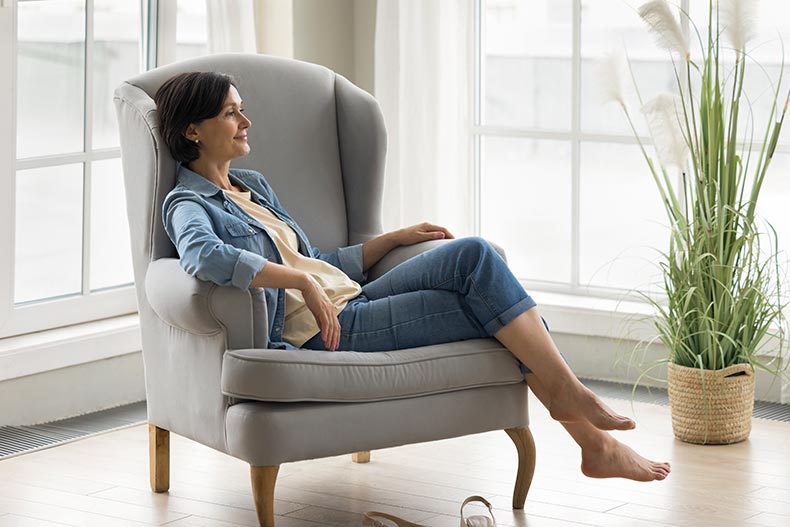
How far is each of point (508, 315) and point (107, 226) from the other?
176 centimetres

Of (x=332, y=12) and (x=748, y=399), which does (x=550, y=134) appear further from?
(x=748, y=399)

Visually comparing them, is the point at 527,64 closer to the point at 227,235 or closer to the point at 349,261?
the point at 349,261

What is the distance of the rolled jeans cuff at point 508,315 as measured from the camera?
2.86m

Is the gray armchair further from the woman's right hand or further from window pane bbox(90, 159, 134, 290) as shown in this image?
window pane bbox(90, 159, 134, 290)

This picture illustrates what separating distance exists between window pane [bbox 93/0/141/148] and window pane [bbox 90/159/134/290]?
0.32ft

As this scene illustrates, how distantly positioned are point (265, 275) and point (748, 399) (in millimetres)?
1629

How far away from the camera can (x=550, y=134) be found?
4.57m

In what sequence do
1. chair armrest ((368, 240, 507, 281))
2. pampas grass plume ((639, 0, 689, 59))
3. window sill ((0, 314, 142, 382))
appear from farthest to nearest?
window sill ((0, 314, 142, 382))
pampas grass plume ((639, 0, 689, 59))
chair armrest ((368, 240, 507, 281))

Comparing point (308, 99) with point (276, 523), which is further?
point (308, 99)

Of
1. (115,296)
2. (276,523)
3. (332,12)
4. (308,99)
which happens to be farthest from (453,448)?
(332,12)

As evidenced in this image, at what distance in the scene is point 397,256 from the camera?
329 cm

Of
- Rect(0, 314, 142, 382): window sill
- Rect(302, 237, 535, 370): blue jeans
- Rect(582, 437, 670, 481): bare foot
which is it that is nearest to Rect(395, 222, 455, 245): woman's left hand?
Rect(302, 237, 535, 370): blue jeans

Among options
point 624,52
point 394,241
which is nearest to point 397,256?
point 394,241

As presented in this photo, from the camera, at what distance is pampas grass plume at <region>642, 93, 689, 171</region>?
11.7 ft
